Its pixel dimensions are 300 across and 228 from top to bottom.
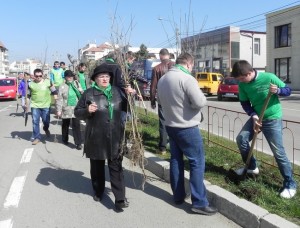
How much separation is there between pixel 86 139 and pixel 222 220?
186 centimetres

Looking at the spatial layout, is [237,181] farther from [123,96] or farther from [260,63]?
[260,63]

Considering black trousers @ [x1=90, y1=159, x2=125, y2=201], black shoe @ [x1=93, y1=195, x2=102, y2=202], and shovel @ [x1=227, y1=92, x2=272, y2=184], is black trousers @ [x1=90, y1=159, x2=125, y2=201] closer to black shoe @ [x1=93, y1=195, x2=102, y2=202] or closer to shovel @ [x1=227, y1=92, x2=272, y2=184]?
black shoe @ [x1=93, y1=195, x2=102, y2=202]

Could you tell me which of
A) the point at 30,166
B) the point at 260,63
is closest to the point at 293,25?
the point at 260,63

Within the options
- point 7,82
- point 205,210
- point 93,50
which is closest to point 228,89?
point 93,50

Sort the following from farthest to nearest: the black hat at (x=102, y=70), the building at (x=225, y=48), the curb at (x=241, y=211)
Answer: the building at (x=225, y=48), the black hat at (x=102, y=70), the curb at (x=241, y=211)

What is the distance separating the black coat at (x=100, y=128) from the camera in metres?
4.61

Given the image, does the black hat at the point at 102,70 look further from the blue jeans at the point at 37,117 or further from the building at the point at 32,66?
the building at the point at 32,66

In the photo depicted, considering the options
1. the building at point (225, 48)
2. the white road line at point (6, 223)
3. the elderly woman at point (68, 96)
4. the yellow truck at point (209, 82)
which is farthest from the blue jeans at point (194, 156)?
the building at point (225, 48)

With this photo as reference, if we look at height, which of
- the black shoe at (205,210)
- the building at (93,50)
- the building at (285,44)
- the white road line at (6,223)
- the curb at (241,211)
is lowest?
the white road line at (6,223)

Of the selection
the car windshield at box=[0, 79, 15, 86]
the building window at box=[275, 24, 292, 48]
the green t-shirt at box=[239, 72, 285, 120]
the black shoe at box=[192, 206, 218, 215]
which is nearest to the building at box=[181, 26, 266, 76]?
the building window at box=[275, 24, 292, 48]

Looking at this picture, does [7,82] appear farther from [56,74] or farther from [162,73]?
[162,73]

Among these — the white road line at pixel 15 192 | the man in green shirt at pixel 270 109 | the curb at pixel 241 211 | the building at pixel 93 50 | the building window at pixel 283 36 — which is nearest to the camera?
the curb at pixel 241 211

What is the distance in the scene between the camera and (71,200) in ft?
16.3

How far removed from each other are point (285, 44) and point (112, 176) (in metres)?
34.5
